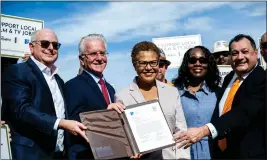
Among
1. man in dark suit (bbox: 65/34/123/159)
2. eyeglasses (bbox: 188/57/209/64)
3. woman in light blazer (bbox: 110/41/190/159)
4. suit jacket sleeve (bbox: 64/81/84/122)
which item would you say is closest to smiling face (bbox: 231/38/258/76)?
eyeglasses (bbox: 188/57/209/64)

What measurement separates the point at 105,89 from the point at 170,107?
0.76 metres

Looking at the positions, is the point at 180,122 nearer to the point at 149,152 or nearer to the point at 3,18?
the point at 149,152

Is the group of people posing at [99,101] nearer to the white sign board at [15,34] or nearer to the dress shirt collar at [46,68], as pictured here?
the dress shirt collar at [46,68]

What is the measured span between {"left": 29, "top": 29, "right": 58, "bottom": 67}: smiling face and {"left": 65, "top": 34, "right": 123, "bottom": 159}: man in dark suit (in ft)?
1.10

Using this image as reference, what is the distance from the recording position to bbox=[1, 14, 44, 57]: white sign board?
705 centimetres

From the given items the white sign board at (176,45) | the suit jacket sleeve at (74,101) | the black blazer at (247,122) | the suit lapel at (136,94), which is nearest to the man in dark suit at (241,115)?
the black blazer at (247,122)

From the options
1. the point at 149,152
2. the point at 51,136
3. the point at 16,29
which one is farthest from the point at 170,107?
the point at 16,29

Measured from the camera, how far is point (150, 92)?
4633 millimetres

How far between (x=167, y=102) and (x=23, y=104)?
1.49 metres

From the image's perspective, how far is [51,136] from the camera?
4613mm

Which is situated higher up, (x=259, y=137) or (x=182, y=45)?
(x=182, y=45)

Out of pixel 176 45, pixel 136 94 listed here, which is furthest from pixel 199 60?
pixel 176 45

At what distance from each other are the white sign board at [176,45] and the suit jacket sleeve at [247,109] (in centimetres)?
443

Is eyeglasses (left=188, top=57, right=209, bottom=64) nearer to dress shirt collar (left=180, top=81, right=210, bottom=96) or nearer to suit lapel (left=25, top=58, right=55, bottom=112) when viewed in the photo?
dress shirt collar (left=180, top=81, right=210, bottom=96)
